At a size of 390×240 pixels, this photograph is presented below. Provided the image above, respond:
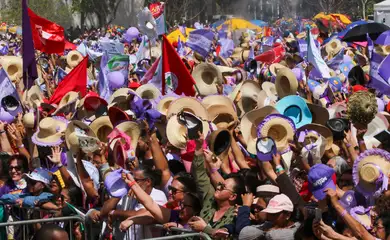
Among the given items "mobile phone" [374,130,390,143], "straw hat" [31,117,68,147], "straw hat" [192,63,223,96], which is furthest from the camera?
A: "straw hat" [192,63,223,96]

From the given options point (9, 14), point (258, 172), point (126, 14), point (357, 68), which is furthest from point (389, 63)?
point (126, 14)

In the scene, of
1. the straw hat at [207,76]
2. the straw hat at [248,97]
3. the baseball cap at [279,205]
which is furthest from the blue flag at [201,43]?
the baseball cap at [279,205]

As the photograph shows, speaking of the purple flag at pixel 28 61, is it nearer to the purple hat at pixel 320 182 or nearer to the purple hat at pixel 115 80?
the purple hat at pixel 115 80

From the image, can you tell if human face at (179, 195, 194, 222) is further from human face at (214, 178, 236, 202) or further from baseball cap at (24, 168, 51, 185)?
baseball cap at (24, 168, 51, 185)

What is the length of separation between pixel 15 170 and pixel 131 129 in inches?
44.8

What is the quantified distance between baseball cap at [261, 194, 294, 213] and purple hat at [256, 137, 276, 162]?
97 centimetres

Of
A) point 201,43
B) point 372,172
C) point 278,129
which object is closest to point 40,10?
point 201,43

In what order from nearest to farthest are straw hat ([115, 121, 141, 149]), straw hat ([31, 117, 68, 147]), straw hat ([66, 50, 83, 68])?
1. straw hat ([115, 121, 141, 149])
2. straw hat ([31, 117, 68, 147])
3. straw hat ([66, 50, 83, 68])

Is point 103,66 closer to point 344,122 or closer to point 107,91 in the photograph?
point 107,91

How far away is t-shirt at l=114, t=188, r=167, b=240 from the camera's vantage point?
6.79 metres

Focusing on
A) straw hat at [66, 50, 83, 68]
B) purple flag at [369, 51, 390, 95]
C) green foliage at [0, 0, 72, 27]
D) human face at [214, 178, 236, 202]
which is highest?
human face at [214, 178, 236, 202]

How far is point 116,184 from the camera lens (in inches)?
262

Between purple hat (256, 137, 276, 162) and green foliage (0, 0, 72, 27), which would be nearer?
purple hat (256, 137, 276, 162)

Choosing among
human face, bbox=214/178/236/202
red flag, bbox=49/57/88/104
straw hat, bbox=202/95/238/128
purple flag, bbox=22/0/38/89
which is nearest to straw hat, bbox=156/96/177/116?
straw hat, bbox=202/95/238/128
